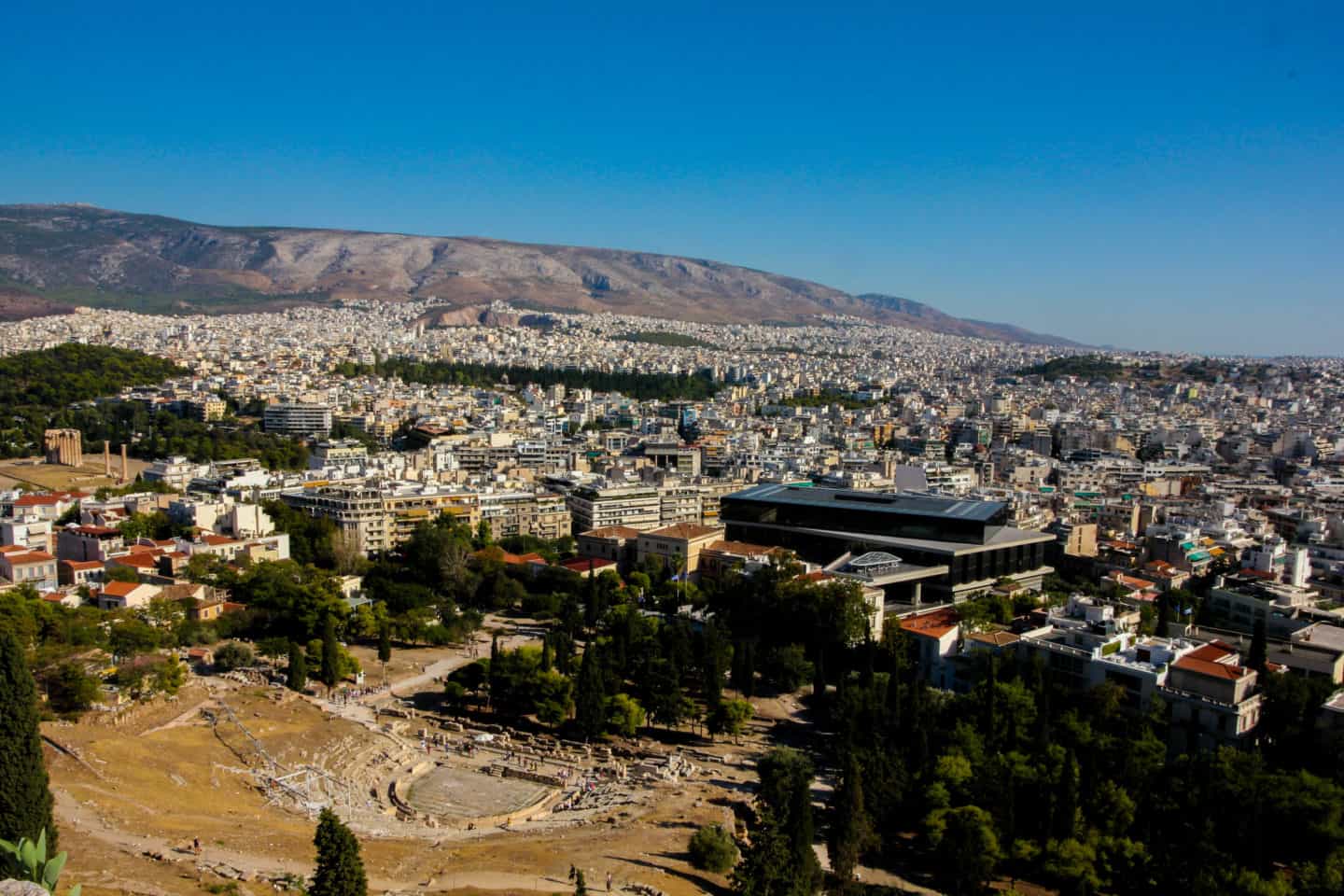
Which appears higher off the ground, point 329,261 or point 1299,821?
point 329,261

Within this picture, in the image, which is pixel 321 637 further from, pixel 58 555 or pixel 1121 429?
pixel 1121 429

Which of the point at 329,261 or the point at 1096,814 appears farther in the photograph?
the point at 329,261

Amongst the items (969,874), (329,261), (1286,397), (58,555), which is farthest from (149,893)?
(329,261)

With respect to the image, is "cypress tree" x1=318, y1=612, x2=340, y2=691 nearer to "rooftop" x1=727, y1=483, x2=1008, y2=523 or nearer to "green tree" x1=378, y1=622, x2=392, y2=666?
"green tree" x1=378, y1=622, x2=392, y2=666

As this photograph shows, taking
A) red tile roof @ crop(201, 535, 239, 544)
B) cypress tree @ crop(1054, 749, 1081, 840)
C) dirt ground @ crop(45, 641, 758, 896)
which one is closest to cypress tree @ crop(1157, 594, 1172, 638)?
cypress tree @ crop(1054, 749, 1081, 840)

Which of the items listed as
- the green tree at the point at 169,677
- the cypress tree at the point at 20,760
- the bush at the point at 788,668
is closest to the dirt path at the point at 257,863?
the cypress tree at the point at 20,760

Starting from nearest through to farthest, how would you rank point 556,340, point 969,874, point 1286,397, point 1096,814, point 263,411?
point 969,874, point 1096,814, point 263,411, point 1286,397, point 556,340

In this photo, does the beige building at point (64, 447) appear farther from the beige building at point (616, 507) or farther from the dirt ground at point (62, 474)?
the beige building at point (616, 507)

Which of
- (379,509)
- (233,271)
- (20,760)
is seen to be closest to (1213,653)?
(20,760)
